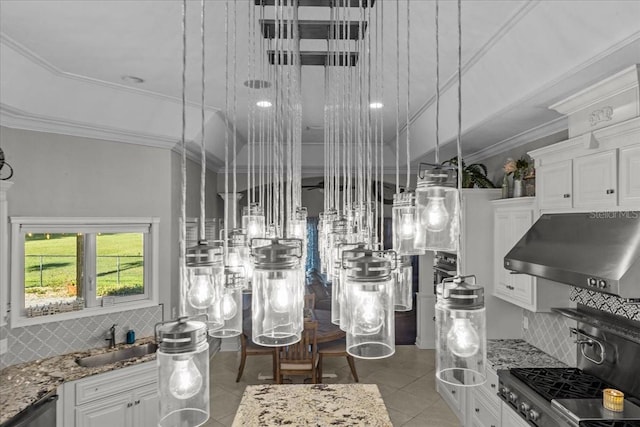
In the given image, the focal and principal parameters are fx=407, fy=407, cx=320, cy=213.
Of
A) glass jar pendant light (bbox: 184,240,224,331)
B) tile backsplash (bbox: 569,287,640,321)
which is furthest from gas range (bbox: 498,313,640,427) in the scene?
glass jar pendant light (bbox: 184,240,224,331)

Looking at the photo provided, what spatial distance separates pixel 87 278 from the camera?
4.20 metres

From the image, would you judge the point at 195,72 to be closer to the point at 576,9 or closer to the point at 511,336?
the point at 576,9

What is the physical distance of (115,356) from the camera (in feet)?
13.3

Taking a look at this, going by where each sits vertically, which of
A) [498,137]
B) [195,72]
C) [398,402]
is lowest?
[398,402]

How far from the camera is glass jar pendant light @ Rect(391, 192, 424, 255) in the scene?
Answer: 5.29ft

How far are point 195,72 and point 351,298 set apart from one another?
3.00 m

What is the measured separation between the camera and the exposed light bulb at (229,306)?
135cm

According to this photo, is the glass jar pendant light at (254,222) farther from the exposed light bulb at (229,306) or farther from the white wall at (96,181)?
the white wall at (96,181)

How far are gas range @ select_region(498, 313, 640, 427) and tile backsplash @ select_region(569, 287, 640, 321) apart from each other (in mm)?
139

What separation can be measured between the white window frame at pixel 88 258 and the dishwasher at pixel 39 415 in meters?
0.87

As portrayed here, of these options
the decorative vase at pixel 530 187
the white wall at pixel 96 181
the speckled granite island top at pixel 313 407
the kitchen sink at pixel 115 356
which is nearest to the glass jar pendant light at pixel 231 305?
the speckled granite island top at pixel 313 407

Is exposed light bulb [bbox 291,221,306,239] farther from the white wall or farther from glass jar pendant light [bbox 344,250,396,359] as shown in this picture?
the white wall

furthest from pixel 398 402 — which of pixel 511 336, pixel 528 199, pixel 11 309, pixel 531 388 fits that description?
pixel 11 309

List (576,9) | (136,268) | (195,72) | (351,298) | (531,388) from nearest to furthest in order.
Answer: (351,298)
(576,9)
(531,388)
(195,72)
(136,268)
